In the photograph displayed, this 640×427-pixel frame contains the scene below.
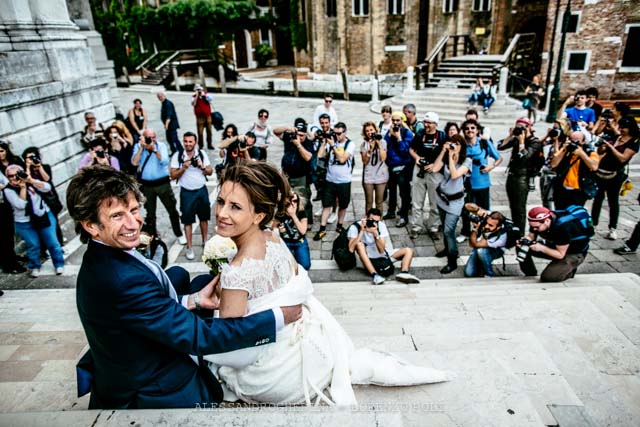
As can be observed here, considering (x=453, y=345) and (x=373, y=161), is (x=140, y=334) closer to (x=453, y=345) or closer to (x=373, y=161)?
(x=453, y=345)

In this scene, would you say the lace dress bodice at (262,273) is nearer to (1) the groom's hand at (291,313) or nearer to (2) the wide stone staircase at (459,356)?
(1) the groom's hand at (291,313)

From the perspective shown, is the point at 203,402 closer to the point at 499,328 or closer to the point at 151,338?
the point at 151,338

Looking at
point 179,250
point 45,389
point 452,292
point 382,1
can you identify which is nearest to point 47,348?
point 45,389

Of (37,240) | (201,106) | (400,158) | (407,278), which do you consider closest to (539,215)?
(407,278)

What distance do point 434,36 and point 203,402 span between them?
990 inches

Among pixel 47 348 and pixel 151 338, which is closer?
pixel 151 338

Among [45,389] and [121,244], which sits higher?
[121,244]

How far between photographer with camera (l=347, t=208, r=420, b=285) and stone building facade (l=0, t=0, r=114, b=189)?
5.95m

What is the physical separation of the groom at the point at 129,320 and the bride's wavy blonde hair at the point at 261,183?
0.45 metres

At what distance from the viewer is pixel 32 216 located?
16.8 ft

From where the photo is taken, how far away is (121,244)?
1670mm

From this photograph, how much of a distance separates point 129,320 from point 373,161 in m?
5.13

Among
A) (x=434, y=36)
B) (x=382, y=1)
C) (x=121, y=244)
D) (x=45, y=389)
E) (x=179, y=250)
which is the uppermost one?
(x=382, y=1)

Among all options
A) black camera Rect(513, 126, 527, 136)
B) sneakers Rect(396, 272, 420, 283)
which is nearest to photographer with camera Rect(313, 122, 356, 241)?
sneakers Rect(396, 272, 420, 283)
